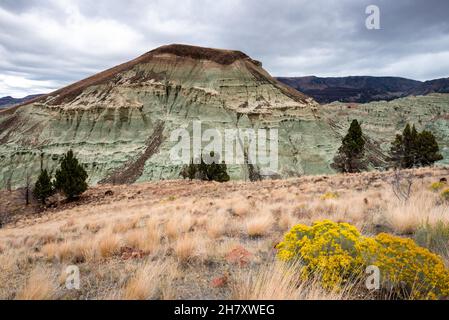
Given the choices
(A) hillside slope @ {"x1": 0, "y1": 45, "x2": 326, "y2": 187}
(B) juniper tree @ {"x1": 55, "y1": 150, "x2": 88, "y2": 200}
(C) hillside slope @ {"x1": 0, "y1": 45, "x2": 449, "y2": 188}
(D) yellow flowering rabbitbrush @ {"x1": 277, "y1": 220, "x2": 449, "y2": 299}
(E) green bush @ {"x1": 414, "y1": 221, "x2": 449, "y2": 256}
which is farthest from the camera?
(A) hillside slope @ {"x1": 0, "y1": 45, "x2": 326, "y2": 187}

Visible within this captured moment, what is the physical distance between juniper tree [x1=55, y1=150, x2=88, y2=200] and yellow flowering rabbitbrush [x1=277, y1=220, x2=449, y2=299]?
1049 inches

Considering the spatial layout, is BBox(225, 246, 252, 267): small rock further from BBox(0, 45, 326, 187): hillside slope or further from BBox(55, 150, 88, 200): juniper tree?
BBox(0, 45, 326, 187): hillside slope

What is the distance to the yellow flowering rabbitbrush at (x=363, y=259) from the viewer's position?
10.2ft

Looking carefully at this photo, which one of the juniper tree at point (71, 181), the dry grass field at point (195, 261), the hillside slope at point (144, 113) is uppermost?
the hillside slope at point (144, 113)

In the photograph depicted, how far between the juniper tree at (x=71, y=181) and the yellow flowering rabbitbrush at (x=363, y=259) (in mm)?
26655

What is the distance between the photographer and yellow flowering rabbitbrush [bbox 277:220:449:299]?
3100 mm

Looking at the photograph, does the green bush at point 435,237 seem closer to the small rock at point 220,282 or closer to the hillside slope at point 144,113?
the small rock at point 220,282

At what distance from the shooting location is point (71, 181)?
27453mm

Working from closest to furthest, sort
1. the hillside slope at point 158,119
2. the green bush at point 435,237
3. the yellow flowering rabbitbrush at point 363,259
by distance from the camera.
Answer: the yellow flowering rabbitbrush at point 363,259 < the green bush at point 435,237 < the hillside slope at point 158,119

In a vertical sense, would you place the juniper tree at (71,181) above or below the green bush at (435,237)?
below

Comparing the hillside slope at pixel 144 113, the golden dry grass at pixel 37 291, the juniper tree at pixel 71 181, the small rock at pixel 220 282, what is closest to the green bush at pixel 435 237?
the small rock at pixel 220 282

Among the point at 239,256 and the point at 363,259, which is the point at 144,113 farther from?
the point at 363,259

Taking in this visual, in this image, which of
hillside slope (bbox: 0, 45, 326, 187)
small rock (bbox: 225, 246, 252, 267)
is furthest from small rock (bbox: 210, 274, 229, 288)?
hillside slope (bbox: 0, 45, 326, 187)

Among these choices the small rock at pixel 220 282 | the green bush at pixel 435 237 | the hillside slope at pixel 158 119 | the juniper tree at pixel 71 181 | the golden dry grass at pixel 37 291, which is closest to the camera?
the golden dry grass at pixel 37 291
